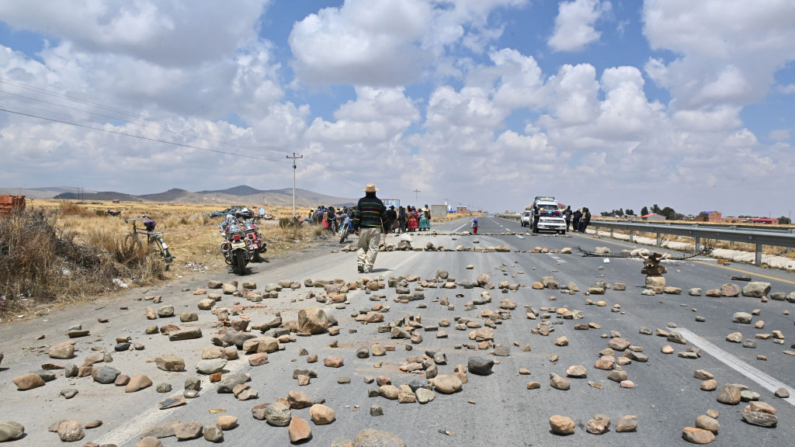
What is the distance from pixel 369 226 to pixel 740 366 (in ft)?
29.3

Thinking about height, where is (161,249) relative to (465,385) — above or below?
above

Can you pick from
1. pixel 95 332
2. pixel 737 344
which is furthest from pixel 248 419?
pixel 737 344

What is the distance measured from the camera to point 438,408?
13.2 ft

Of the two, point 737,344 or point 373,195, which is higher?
point 373,195

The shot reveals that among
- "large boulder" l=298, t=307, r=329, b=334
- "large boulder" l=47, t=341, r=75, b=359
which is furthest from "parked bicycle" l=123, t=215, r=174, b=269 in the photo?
"large boulder" l=298, t=307, r=329, b=334


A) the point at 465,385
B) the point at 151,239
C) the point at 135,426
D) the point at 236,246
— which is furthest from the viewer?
the point at 151,239

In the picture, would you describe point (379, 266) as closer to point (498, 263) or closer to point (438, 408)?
point (498, 263)

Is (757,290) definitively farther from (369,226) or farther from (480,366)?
(369,226)

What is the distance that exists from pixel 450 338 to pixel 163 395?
3.18 meters

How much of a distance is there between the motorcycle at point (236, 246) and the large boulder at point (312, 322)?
6.64 m

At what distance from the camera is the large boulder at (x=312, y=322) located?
21.0ft

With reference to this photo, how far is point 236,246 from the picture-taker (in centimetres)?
1260

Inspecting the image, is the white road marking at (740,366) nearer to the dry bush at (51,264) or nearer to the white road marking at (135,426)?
the white road marking at (135,426)

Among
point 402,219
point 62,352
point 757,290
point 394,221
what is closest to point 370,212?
point 757,290
